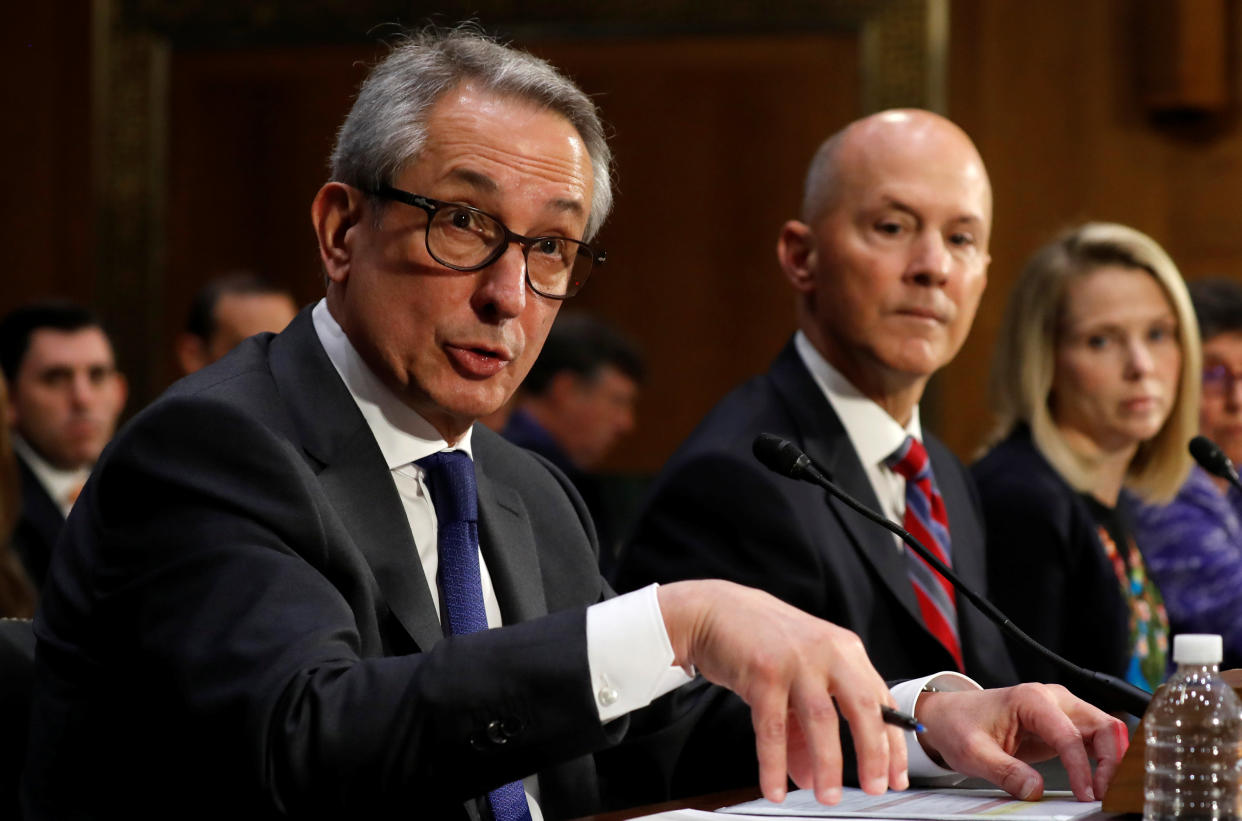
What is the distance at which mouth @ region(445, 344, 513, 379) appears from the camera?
72.7 inches

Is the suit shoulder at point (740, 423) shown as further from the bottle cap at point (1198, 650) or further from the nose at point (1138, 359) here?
the bottle cap at point (1198, 650)

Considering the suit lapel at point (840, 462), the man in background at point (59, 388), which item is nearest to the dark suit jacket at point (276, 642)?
the suit lapel at point (840, 462)

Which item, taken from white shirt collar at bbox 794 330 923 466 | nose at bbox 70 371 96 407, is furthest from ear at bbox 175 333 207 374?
white shirt collar at bbox 794 330 923 466

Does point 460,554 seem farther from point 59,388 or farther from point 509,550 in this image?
point 59,388

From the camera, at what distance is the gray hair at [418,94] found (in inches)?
73.0

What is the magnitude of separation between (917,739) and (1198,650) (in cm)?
44

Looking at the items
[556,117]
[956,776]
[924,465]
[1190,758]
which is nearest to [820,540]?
[924,465]

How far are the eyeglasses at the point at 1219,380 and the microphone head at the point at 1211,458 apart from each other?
1.97 meters

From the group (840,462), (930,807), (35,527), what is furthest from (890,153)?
(35,527)

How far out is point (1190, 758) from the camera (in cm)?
147

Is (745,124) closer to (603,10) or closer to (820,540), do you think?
(603,10)

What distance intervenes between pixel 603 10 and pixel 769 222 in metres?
1.04

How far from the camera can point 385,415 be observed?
6.12ft

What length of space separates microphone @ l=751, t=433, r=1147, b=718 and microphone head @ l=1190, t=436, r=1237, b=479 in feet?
1.69
